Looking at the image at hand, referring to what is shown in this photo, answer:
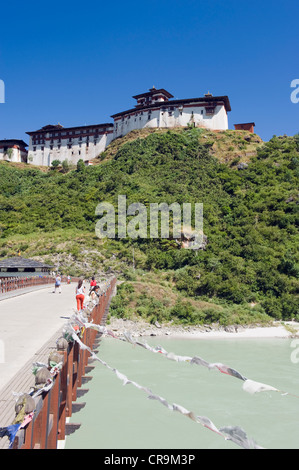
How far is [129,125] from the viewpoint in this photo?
83750mm

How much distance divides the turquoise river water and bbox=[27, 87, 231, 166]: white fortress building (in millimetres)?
59129

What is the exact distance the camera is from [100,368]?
2342 centimetres

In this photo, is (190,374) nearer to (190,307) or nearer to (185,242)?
(190,307)

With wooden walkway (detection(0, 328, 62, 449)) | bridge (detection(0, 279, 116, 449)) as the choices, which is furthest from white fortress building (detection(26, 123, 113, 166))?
wooden walkway (detection(0, 328, 62, 449))

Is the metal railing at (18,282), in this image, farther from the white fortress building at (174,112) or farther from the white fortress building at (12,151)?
the white fortress building at (12,151)

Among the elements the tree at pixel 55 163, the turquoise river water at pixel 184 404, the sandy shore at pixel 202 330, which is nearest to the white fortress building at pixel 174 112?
the tree at pixel 55 163

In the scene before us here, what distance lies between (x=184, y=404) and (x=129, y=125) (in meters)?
72.9

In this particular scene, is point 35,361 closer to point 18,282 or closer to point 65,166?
point 18,282

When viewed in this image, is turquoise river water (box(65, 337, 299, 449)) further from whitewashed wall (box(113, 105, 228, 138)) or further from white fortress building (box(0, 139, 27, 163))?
white fortress building (box(0, 139, 27, 163))

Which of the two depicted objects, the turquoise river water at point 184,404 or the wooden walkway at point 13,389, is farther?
the turquoise river water at point 184,404

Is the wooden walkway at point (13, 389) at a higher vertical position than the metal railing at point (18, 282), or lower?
higher

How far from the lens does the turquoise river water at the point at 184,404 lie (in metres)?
15.0

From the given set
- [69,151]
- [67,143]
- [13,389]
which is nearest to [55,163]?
[69,151]

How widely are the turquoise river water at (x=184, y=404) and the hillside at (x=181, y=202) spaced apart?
31.1 ft
